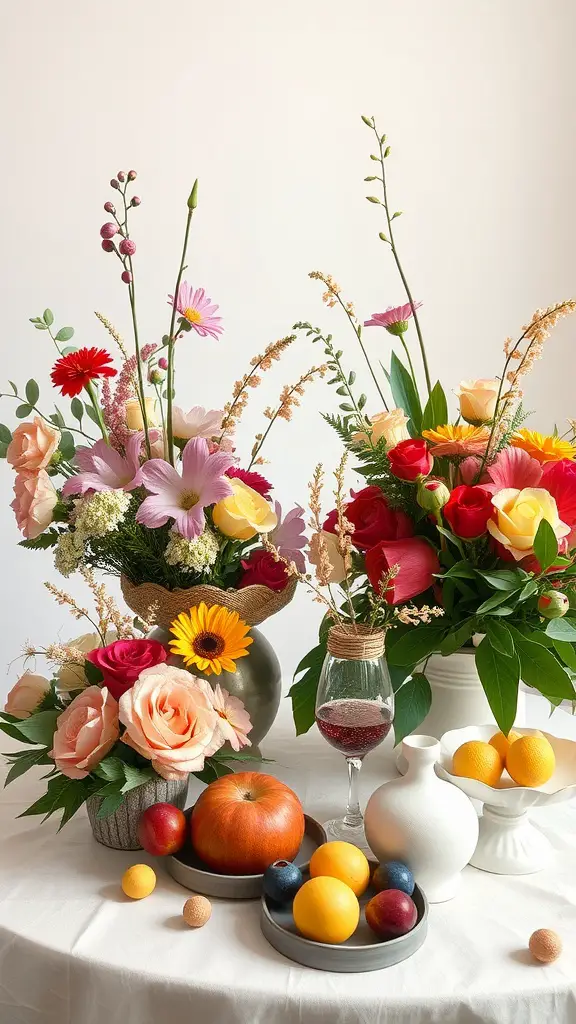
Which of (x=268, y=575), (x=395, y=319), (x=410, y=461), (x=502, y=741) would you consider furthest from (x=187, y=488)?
(x=502, y=741)

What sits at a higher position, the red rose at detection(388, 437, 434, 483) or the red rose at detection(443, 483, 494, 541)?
the red rose at detection(388, 437, 434, 483)

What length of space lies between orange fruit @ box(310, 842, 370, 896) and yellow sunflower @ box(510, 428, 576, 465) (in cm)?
55

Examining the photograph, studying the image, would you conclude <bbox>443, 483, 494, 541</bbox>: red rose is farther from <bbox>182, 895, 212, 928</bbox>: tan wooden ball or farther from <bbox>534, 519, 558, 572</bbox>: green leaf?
<bbox>182, 895, 212, 928</bbox>: tan wooden ball

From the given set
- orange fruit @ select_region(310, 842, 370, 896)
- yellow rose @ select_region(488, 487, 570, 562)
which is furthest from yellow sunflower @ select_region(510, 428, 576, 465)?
orange fruit @ select_region(310, 842, 370, 896)

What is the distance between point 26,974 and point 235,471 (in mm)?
630

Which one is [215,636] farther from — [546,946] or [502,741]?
[546,946]

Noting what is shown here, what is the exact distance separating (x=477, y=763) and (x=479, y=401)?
48 centimetres

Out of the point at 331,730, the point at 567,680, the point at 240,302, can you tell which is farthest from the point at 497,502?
the point at 240,302

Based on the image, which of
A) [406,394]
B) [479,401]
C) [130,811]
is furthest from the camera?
[406,394]

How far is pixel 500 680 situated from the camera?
1.07m

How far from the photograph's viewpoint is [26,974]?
2.90 feet

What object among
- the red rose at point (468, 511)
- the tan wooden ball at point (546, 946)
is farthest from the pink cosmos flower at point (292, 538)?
the tan wooden ball at point (546, 946)

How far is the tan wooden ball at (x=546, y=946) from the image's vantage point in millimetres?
839

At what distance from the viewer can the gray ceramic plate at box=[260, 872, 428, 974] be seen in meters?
0.82
